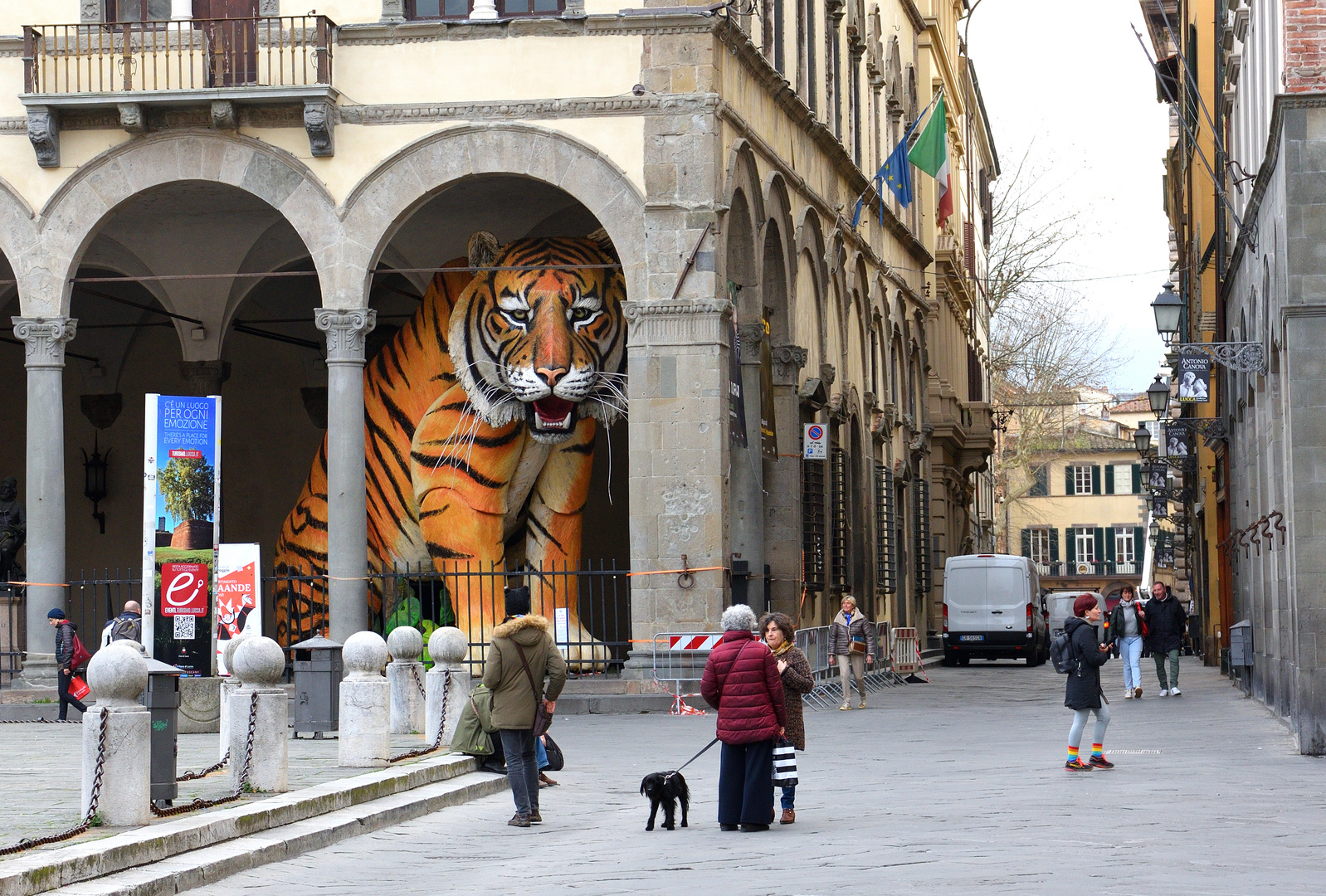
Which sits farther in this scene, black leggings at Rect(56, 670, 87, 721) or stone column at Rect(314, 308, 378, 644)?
stone column at Rect(314, 308, 378, 644)

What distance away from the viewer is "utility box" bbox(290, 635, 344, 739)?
18.0 metres

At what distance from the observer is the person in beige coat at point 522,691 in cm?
1273

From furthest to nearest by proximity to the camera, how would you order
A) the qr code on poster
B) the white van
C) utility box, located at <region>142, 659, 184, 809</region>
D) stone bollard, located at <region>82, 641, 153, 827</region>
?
the white van, the qr code on poster, utility box, located at <region>142, 659, 184, 809</region>, stone bollard, located at <region>82, 641, 153, 827</region>

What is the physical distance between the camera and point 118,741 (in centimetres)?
1046

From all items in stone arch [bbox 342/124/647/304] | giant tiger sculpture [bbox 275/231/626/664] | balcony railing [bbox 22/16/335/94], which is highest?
balcony railing [bbox 22/16/335/94]

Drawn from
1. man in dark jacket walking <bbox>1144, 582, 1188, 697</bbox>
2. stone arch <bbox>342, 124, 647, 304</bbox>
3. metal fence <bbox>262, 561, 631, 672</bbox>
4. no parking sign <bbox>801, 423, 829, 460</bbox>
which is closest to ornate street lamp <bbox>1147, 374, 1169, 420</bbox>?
man in dark jacket walking <bbox>1144, 582, 1188, 697</bbox>

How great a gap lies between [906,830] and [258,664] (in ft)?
13.9

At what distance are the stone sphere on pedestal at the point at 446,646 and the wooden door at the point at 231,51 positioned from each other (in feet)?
29.1

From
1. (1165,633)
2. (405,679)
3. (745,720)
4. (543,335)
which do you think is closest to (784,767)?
(745,720)

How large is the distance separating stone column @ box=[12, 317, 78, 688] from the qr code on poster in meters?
2.34

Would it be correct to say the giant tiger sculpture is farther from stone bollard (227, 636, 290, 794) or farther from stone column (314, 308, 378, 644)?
stone bollard (227, 636, 290, 794)

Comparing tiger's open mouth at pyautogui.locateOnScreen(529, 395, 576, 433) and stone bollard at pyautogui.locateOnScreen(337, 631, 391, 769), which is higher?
tiger's open mouth at pyautogui.locateOnScreen(529, 395, 576, 433)

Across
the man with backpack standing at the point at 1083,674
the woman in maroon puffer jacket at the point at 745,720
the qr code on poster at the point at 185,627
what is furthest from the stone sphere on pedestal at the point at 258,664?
the qr code on poster at the point at 185,627

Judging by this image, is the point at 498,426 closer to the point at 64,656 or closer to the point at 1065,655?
the point at 64,656
